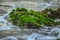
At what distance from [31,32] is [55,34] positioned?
33.4 inches

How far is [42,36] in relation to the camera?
22.6 ft

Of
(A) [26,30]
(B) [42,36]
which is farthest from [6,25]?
(B) [42,36]

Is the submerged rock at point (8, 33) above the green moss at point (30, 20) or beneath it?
beneath

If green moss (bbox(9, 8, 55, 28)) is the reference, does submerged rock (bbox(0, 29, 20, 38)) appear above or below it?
below

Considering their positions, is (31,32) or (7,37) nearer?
(7,37)

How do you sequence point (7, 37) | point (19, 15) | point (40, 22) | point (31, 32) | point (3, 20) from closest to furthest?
1. point (7, 37)
2. point (31, 32)
3. point (40, 22)
4. point (19, 15)
5. point (3, 20)

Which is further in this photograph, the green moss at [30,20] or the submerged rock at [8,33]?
the green moss at [30,20]

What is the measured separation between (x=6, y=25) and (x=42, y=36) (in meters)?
2.00

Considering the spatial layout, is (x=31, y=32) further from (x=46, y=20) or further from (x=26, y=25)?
(x=46, y=20)

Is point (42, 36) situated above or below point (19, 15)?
below

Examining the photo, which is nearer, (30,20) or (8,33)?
(8,33)

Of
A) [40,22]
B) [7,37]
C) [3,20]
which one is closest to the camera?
[7,37]

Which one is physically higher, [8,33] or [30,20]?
[30,20]

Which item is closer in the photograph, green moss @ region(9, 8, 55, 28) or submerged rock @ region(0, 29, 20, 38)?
submerged rock @ region(0, 29, 20, 38)
